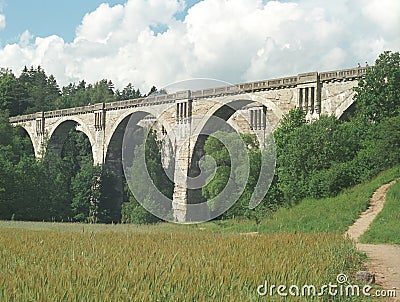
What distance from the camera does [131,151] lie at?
48438 mm

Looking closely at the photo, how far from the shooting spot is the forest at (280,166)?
931 inches

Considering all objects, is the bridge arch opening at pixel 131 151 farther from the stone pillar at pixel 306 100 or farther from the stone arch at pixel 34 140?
the stone pillar at pixel 306 100

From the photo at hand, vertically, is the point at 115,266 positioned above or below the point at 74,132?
below

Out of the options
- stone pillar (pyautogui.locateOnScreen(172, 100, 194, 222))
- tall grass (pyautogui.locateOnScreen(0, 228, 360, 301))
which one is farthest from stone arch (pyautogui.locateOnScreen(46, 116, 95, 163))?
tall grass (pyautogui.locateOnScreen(0, 228, 360, 301))

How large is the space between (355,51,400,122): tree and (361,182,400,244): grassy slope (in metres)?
6.80

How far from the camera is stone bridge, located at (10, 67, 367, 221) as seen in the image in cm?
2834

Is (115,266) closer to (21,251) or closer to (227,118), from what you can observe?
(21,251)

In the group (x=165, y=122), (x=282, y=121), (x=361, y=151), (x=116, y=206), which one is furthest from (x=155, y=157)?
(x=361, y=151)

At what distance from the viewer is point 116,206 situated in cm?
4906

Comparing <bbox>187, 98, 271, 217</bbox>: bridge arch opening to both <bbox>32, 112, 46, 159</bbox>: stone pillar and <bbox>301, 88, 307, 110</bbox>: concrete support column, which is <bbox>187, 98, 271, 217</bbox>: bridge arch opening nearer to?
<bbox>301, 88, 307, 110</bbox>: concrete support column

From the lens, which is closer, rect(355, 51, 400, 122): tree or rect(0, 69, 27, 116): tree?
rect(355, 51, 400, 122): tree

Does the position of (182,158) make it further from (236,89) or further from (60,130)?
(60,130)

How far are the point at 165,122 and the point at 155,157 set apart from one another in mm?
9406

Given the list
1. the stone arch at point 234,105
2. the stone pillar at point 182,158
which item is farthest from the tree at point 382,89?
the stone pillar at point 182,158
